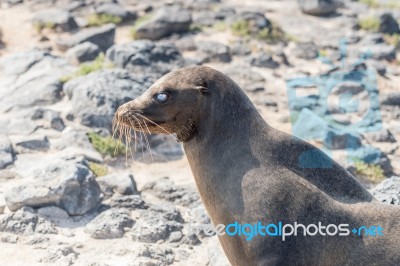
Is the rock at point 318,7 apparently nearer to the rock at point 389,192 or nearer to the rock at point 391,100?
the rock at point 391,100

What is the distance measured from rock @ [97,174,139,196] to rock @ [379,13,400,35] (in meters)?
10.0

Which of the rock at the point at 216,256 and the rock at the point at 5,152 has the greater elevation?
the rock at the point at 216,256

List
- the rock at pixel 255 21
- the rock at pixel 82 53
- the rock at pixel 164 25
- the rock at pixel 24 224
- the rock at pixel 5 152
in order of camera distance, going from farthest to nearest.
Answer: the rock at pixel 255 21 < the rock at pixel 164 25 < the rock at pixel 82 53 < the rock at pixel 5 152 < the rock at pixel 24 224

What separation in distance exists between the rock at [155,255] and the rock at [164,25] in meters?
8.74

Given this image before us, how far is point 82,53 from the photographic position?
13.8 metres

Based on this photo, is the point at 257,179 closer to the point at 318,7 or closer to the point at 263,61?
the point at 263,61

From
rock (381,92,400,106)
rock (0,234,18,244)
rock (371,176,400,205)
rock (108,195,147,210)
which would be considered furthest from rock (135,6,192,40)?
rock (371,176,400,205)

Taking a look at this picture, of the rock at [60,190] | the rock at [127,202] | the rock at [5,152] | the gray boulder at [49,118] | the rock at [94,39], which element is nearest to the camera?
the rock at [60,190]

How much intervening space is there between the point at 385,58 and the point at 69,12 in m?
7.21

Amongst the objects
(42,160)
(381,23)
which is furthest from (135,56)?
(381,23)

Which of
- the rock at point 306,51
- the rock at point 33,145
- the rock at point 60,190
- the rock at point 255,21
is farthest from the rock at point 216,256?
the rock at point 255,21

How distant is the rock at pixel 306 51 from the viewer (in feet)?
49.4

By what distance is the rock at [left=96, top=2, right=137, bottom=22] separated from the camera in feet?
54.0

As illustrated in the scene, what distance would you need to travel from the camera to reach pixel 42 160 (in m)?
9.33
